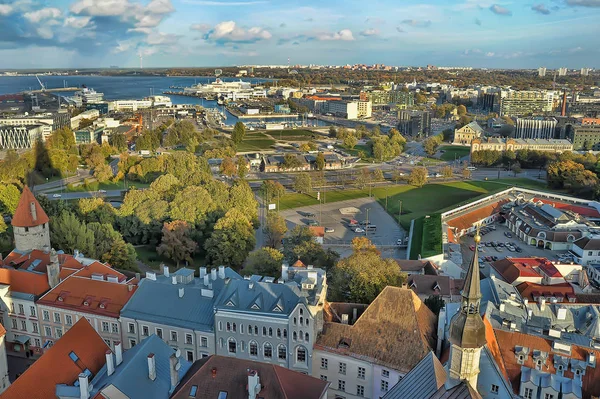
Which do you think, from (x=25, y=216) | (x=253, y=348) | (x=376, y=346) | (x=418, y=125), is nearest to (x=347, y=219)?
(x=25, y=216)

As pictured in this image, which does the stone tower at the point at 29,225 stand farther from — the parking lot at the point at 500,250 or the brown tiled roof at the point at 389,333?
the parking lot at the point at 500,250

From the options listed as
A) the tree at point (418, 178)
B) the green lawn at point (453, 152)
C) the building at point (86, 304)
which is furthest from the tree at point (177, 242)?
the green lawn at point (453, 152)

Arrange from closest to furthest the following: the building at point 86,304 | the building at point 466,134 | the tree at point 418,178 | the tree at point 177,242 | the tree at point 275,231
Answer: the building at point 86,304, the tree at point 177,242, the tree at point 275,231, the tree at point 418,178, the building at point 466,134

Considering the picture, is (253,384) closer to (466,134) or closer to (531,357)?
(531,357)

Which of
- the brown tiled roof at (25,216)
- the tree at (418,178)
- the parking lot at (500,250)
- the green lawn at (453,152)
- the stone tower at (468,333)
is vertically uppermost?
the stone tower at (468,333)

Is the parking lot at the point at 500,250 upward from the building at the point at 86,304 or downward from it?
downward

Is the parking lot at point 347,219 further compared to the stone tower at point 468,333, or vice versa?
the parking lot at point 347,219
